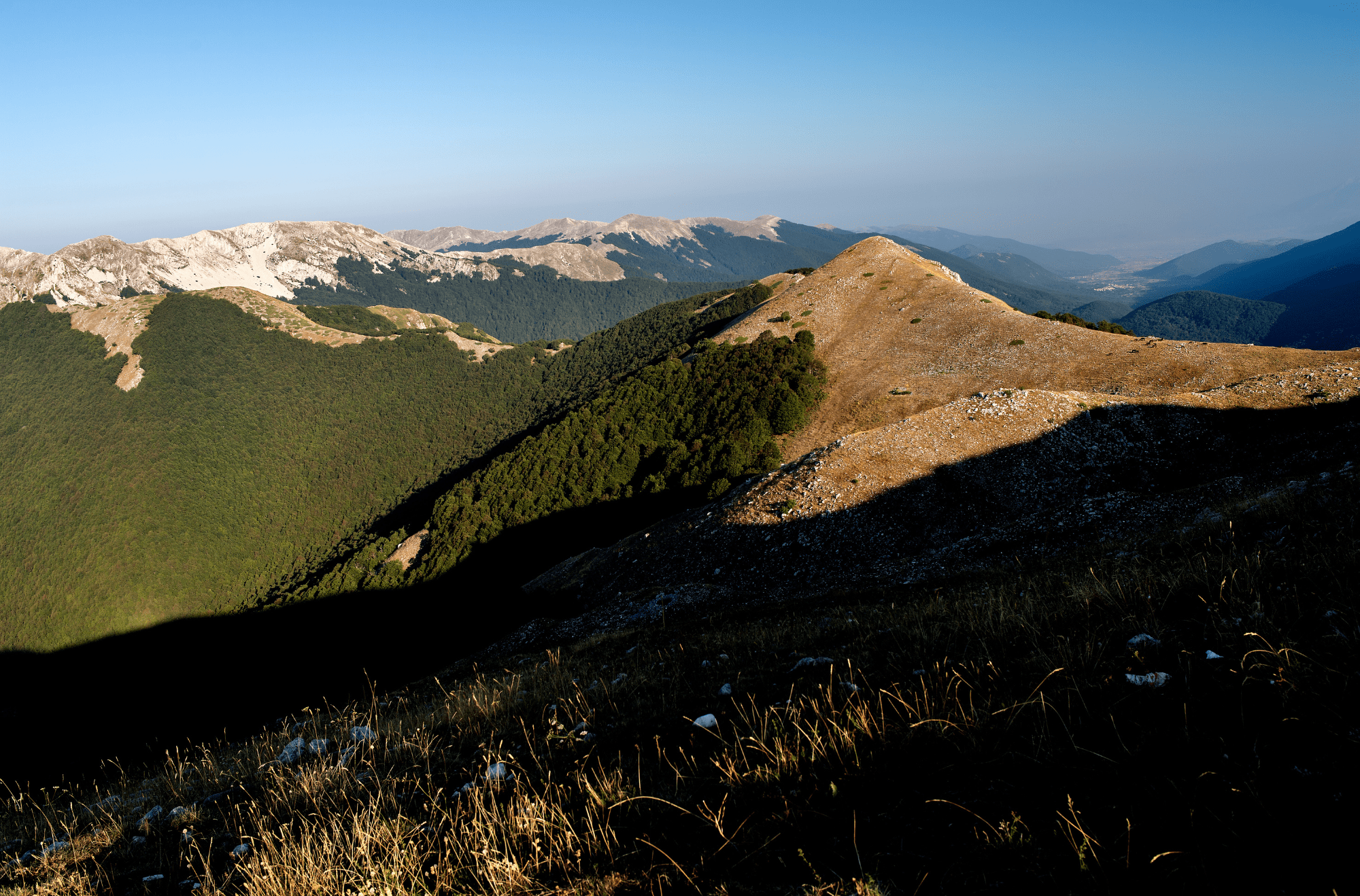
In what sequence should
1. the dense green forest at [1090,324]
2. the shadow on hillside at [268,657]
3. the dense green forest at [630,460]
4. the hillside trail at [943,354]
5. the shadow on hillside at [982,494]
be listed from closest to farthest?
the shadow on hillside at [982,494] → the hillside trail at [943,354] → the dense green forest at [1090,324] → the shadow on hillside at [268,657] → the dense green forest at [630,460]

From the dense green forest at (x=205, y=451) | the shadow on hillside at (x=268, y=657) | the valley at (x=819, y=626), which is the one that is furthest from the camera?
the dense green forest at (x=205, y=451)

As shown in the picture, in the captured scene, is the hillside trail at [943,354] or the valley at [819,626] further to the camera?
the hillside trail at [943,354]

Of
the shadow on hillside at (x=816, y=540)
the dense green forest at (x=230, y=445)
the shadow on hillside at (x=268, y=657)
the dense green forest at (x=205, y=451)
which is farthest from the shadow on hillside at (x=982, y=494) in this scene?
the dense green forest at (x=205, y=451)

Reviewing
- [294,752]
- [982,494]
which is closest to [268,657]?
[294,752]

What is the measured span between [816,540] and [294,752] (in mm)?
23100

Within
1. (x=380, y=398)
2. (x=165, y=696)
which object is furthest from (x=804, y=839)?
(x=380, y=398)

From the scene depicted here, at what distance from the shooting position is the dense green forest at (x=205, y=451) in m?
119

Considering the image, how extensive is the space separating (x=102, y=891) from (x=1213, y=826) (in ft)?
27.8

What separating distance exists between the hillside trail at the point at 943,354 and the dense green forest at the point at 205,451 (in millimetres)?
85576

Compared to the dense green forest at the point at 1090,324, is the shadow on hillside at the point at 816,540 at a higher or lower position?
lower

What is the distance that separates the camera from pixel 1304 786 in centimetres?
286

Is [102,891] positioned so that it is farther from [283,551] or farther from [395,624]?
[283,551]

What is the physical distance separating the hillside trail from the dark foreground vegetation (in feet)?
120

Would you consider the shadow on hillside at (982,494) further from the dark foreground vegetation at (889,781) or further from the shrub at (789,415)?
the shrub at (789,415)
